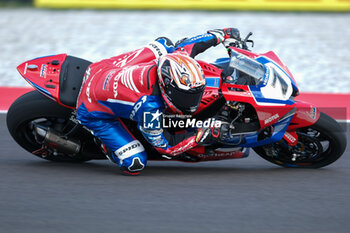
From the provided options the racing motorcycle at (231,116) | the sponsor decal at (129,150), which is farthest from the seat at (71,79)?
the sponsor decal at (129,150)

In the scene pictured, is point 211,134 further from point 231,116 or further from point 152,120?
point 152,120

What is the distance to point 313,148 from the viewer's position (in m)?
5.42

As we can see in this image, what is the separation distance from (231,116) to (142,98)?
76 cm

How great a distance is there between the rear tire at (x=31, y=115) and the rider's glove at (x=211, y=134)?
117 cm

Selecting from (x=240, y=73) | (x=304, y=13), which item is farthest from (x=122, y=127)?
(x=304, y=13)

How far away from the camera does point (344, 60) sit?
11.1 metres

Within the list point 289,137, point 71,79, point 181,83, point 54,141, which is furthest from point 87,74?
point 289,137

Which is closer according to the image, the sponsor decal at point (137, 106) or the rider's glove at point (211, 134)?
the sponsor decal at point (137, 106)

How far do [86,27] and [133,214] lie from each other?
950 centimetres

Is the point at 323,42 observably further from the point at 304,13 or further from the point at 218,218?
the point at 218,218

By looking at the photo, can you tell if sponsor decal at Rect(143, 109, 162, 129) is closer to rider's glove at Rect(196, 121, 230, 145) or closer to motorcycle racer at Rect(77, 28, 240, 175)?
motorcycle racer at Rect(77, 28, 240, 175)

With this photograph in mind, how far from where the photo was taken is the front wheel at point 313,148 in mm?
5215

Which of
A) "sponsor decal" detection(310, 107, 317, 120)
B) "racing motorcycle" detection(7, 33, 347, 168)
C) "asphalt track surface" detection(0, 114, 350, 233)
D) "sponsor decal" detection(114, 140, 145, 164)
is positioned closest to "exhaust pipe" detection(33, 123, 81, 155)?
"racing motorcycle" detection(7, 33, 347, 168)

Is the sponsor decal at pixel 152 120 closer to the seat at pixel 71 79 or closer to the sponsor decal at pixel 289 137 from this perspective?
the seat at pixel 71 79
